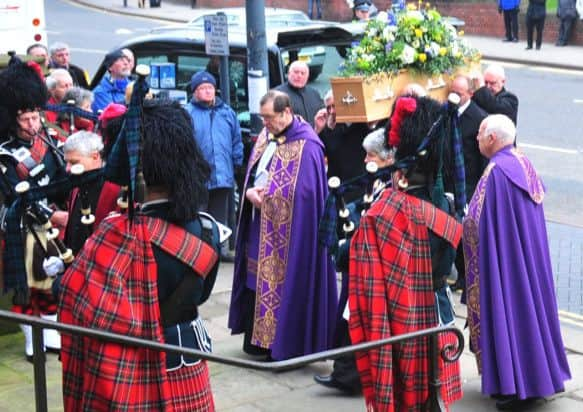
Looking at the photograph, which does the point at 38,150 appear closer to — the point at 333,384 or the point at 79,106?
the point at 79,106

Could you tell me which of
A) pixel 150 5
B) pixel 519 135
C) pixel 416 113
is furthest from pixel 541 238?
pixel 150 5

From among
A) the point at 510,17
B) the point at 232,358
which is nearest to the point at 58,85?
the point at 232,358

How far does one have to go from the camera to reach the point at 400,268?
5.81 meters

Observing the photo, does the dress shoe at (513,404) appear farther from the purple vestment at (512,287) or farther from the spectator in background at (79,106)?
the spectator in background at (79,106)

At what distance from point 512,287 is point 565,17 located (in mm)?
21384

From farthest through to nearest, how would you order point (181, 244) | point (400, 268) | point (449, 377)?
point (449, 377) → point (400, 268) → point (181, 244)

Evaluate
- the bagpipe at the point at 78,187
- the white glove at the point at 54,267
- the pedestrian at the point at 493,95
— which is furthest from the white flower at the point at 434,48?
the white glove at the point at 54,267

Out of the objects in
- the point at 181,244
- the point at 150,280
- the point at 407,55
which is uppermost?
the point at 407,55

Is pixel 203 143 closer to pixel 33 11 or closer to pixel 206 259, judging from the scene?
pixel 206 259

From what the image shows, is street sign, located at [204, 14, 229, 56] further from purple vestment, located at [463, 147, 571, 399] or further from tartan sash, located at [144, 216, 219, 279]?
tartan sash, located at [144, 216, 219, 279]

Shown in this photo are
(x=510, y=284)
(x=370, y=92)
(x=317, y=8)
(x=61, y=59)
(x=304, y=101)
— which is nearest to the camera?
(x=510, y=284)

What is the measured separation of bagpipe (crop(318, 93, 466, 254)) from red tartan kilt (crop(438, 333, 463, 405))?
74 centimetres

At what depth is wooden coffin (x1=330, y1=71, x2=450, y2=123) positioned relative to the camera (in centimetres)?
799

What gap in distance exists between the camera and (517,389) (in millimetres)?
6527
